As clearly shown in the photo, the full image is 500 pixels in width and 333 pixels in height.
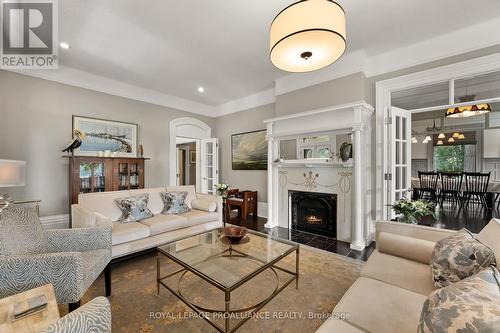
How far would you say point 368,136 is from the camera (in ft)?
11.0

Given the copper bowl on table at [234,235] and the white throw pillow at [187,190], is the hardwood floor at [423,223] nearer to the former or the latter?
the white throw pillow at [187,190]

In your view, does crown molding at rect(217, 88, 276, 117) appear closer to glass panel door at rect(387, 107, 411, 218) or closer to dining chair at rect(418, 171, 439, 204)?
glass panel door at rect(387, 107, 411, 218)

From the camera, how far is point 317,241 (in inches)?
134

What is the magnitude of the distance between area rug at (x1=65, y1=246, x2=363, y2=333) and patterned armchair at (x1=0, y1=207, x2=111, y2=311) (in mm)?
316

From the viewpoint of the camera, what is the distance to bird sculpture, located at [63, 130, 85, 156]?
11.2 ft

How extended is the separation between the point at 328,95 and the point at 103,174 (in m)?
4.16

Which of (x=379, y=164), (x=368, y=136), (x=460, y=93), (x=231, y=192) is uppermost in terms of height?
(x=460, y=93)

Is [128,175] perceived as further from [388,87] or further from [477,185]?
[477,185]

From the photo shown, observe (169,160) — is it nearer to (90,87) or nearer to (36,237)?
(90,87)

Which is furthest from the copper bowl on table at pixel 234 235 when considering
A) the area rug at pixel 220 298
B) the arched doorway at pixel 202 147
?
the arched doorway at pixel 202 147

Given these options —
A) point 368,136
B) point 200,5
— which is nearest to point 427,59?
point 368,136

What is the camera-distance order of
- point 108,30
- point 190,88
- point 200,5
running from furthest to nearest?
1. point 190,88
2. point 108,30
3. point 200,5

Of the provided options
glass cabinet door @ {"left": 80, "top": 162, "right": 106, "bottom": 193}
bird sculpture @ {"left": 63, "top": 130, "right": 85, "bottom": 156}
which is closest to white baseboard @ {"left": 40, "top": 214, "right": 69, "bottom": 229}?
glass cabinet door @ {"left": 80, "top": 162, "right": 106, "bottom": 193}

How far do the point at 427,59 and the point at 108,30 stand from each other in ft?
14.0
